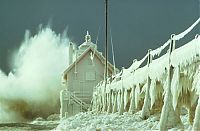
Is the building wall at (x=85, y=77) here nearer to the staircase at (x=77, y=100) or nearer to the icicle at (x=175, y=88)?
the staircase at (x=77, y=100)

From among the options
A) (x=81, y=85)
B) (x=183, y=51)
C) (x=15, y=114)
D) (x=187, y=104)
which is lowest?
(x=187, y=104)

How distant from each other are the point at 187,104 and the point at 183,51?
0.48 meters

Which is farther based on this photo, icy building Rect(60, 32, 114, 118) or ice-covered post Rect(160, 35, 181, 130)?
icy building Rect(60, 32, 114, 118)

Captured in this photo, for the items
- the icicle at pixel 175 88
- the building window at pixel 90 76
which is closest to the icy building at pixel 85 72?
the building window at pixel 90 76

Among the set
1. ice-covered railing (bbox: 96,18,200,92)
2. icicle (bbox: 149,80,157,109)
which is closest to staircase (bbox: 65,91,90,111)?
ice-covered railing (bbox: 96,18,200,92)

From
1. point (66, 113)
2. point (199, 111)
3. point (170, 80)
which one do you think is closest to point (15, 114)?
Answer: point (66, 113)

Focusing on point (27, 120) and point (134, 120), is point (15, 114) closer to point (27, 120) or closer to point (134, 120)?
point (27, 120)

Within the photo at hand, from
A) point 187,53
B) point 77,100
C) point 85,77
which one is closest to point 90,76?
point 85,77

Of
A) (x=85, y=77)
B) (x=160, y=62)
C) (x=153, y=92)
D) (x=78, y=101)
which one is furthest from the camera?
(x=85, y=77)

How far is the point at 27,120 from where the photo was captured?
525 inches

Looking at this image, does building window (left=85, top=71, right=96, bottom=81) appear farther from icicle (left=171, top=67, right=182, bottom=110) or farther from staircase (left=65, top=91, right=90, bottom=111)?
icicle (left=171, top=67, right=182, bottom=110)

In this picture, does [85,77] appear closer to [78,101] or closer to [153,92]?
[78,101]

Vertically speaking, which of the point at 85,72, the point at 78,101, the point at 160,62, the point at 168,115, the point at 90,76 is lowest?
the point at 168,115

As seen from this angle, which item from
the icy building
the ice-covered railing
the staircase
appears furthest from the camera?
the icy building
